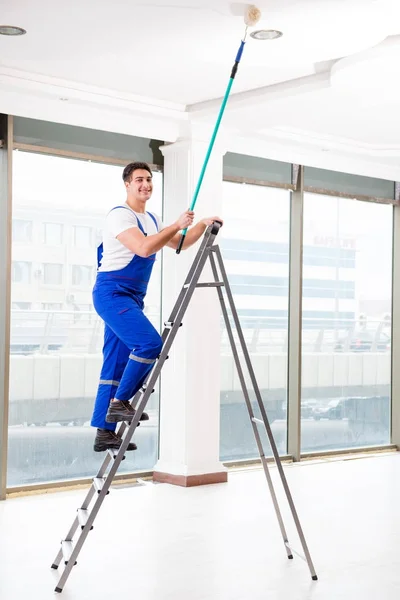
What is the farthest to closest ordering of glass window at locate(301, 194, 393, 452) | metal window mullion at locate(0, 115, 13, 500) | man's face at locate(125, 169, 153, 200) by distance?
glass window at locate(301, 194, 393, 452) < metal window mullion at locate(0, 115, 13, 500) < man's face at locate(125, 169, 153, 200)

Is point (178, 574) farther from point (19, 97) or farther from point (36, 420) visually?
point (19, 97)

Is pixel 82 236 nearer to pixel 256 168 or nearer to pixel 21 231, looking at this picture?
pixel 21 231

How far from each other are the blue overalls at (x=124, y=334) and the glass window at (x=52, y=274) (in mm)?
2139

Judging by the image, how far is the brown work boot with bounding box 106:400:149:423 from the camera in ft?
13.6

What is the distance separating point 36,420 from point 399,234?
14.4ft

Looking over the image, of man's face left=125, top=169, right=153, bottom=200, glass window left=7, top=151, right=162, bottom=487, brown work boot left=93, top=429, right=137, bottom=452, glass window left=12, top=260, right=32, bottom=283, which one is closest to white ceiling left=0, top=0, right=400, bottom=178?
glass window left=7, top=151, right=162, bottom=487

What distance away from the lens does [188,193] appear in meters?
6.80

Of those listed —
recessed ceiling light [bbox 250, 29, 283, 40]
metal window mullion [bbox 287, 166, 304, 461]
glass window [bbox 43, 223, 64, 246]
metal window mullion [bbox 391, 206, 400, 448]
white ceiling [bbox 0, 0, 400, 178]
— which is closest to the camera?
white ceiling [bbox 0, 0, 400, 178]

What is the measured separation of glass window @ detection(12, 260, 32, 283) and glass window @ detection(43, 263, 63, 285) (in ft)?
0.41

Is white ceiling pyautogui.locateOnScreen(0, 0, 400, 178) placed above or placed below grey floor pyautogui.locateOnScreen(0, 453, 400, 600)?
above

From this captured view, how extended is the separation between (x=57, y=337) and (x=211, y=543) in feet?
7.05

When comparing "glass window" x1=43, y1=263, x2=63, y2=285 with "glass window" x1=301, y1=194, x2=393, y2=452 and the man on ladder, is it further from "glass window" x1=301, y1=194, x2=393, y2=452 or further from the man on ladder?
"glass window" x1=301, y1=194, x2=393, y2=452

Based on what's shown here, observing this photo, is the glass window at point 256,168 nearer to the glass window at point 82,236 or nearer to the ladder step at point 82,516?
the glass window at point 82,236

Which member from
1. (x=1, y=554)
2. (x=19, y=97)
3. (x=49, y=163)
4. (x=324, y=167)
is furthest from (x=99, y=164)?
(x=1, y=554)
